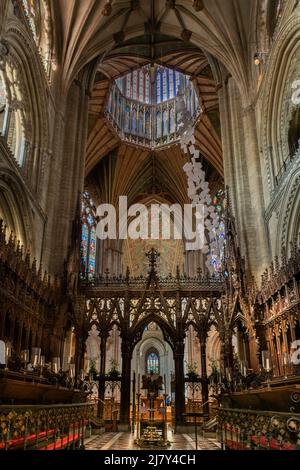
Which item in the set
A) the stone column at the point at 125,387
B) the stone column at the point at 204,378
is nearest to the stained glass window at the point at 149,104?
the stone column at the point at 125,387

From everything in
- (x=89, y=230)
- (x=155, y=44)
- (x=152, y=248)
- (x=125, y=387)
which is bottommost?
(x=125, y=387)

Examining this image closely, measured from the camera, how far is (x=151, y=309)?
1634cm

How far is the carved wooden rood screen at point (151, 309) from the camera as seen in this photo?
15852mm

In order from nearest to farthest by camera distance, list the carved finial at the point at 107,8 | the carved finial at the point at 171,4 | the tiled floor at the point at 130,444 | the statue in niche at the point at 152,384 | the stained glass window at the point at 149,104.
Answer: the tiled floor at the point at 130,444 < the statue in niche at the point at 152,384 < the carved finial at the point at 107,8 < the carved finial at the point at 171,4 < the stained glass window at the point at 149,104

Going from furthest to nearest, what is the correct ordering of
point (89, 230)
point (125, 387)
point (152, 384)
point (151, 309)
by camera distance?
point (89, 230) → point (151, 309) → point (125, 387) → point (152, 384)

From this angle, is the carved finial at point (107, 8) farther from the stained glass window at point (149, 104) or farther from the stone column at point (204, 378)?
the stone column at point (204, 378)

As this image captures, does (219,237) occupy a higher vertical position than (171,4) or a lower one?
lower

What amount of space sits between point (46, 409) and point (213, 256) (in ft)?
65.3

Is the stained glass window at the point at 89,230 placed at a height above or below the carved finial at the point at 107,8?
below

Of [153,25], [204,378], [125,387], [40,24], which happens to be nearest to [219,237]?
[204,378]

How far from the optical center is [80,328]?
52.1 feet

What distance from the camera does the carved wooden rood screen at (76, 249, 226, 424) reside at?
1585 cm

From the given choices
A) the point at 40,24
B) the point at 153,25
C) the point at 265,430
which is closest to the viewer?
the point at 265,430

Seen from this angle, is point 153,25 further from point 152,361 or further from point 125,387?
point 152,361
